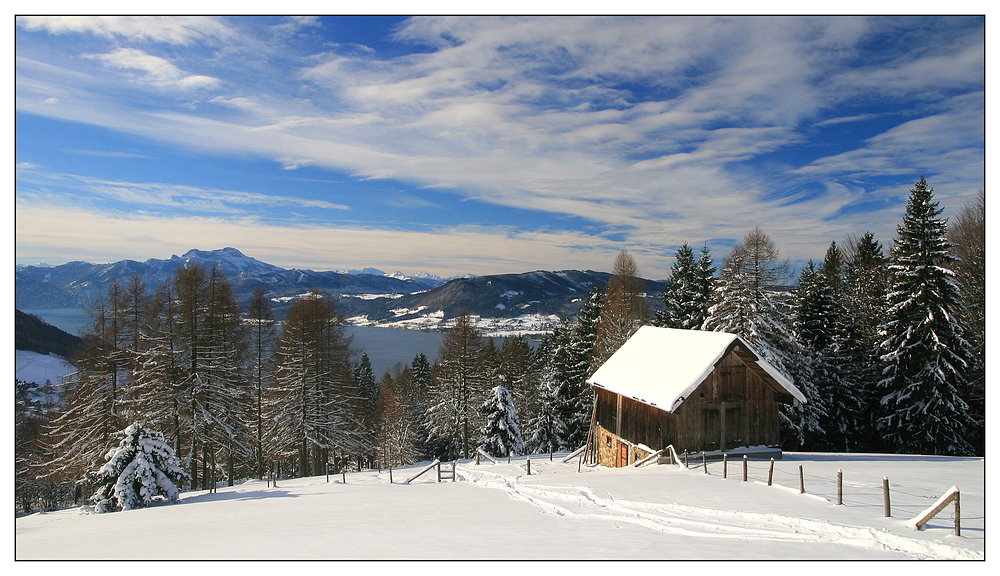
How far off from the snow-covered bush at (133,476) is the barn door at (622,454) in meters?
17.4

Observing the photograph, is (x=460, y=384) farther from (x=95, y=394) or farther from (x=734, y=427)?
(x=95, y=394)

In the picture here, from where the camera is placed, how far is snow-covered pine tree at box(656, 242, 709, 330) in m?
32.7

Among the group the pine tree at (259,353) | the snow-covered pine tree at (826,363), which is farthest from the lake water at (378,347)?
the snow-covered pine tree at (826,363)

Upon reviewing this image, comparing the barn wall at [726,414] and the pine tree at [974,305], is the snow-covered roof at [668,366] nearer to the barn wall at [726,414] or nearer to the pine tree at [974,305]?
the barn wall at [726,414]

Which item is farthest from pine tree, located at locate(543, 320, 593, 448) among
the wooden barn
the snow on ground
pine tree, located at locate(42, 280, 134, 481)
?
the snow on ground

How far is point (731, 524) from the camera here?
8852mm

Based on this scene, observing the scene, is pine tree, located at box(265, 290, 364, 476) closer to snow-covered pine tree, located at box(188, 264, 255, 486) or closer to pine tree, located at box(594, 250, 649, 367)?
snow-covered pine tree, located at box(188, 264, 255, 486)

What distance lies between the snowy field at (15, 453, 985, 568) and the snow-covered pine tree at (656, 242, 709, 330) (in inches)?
676

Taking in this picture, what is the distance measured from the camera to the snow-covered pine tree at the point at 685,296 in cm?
3272

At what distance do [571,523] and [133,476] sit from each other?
13.4 m

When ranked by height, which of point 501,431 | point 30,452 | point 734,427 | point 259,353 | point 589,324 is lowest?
point 501,431

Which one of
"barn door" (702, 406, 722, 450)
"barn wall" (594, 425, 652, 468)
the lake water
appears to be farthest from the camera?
the lake water

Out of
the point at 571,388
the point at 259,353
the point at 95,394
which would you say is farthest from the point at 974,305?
the point at 95,394

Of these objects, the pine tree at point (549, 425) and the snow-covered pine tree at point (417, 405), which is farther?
the snow-covered pine tree at point (417, 405)
